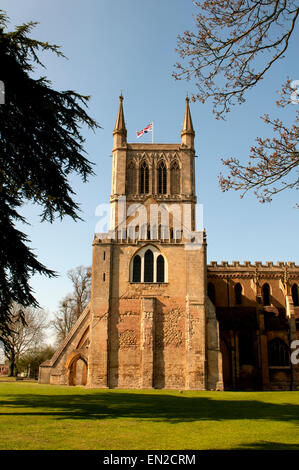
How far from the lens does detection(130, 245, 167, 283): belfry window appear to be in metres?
29.8

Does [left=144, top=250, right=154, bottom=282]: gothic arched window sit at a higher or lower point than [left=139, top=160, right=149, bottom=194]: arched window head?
lower

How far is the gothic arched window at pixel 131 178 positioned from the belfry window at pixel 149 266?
11534 mm

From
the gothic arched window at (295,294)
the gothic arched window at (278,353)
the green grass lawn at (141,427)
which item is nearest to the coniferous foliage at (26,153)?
the green grass lawn at (141,427)

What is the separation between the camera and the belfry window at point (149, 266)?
29750 millimetres

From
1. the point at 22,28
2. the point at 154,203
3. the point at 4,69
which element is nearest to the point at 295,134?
the point at 4,69

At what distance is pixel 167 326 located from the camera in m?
28.7

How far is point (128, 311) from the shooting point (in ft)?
95.3

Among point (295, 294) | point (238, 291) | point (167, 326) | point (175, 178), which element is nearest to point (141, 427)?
point (167, 326)

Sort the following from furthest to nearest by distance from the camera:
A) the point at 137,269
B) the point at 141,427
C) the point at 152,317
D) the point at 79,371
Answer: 1. the point at 79,371
2. the point at 137,269
3. the point at 152,317
4. the point at 141,427

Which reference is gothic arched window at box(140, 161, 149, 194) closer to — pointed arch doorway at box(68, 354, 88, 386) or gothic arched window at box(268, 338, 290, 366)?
pointed arch doorway at box(68, 354, 88, 386)

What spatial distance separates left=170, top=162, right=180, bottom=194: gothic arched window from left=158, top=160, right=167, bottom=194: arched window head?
67 centimetres

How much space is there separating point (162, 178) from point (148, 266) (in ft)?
43.8

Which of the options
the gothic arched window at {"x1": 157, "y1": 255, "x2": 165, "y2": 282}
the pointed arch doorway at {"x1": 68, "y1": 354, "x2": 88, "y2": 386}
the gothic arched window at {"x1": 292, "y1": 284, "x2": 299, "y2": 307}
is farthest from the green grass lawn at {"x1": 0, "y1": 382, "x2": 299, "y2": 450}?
the gothic arched window at {"x1": 292, "y1": 284, "x2": 299, "y2": 307}

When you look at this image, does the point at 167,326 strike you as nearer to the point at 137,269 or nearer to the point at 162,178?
the point at 137,269
